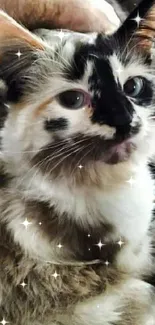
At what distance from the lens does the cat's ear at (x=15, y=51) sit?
0.69m

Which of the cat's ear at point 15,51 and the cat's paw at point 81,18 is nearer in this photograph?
the cat's ear at point 15,51

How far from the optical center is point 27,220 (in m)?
0.77

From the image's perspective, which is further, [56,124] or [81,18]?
[81,18]

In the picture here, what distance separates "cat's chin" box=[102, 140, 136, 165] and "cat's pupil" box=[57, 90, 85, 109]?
0.21 feet

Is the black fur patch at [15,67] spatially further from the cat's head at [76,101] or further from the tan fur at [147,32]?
the tan fur at [147,32]

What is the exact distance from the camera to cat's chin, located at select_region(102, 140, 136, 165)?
0.72 metres

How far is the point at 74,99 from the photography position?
27.9 inches
